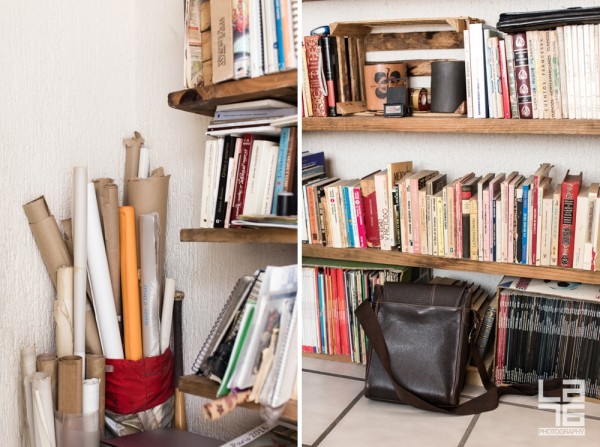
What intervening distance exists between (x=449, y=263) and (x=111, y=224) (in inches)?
53.9

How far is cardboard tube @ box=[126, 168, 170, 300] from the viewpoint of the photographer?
1292mm

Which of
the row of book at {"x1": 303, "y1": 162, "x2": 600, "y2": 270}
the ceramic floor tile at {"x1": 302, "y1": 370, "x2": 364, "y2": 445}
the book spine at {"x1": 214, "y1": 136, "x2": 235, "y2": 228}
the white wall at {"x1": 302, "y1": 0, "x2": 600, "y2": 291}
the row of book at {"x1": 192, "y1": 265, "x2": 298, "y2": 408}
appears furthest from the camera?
the white wall at {"x1": 302, "y1": 0, "x2": 600, "y2": 291}

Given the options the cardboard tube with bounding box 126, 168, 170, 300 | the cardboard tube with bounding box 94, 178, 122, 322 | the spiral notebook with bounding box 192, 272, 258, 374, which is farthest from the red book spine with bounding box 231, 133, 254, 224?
the cardboard tube with bounding box 94, 178, 122, 322

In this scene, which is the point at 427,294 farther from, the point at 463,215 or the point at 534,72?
the point at 534,72

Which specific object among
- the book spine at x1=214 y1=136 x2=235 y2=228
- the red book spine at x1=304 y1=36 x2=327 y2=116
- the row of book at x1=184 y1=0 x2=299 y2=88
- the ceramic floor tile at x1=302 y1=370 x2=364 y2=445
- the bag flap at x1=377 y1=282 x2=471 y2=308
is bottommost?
the ceramic floor tile at x1=302 y1=370 x2=364 y2=445

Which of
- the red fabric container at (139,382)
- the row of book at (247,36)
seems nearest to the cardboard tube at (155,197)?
the red fabric container at (139,382)

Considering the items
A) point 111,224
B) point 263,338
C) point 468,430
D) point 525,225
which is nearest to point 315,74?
point 525,225

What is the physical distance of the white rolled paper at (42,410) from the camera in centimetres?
135

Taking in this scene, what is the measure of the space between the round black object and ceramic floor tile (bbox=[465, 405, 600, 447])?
0.97 meters

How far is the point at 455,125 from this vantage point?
2.37 meters

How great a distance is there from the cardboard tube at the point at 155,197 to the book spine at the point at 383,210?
4.23 ft

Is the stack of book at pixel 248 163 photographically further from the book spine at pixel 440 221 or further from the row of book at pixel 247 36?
the book spine at pixel 440 221

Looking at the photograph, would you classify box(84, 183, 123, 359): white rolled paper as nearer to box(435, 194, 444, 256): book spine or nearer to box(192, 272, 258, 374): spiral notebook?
box(192, 272, 258, 374): spiral notebook

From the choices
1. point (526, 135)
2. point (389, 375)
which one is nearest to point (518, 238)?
point (526, 135)
